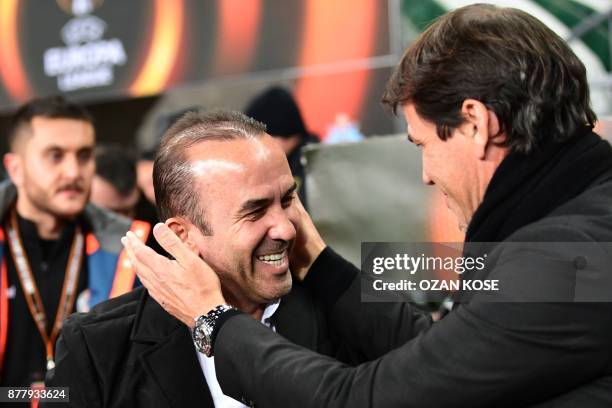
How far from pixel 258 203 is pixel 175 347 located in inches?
14.7

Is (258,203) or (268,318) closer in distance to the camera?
(258,203)

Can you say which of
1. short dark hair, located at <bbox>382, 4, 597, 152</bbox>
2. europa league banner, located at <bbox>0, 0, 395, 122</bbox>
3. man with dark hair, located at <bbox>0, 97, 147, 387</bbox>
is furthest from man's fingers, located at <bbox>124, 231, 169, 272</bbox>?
europa league banner, located at <bbox>0, 0, 395, 122</bbox>

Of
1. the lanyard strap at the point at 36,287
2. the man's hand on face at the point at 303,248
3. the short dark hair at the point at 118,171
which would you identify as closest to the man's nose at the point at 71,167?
the lanyard strap at the point at 36,287

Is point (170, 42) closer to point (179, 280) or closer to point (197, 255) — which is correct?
point (197, 255)

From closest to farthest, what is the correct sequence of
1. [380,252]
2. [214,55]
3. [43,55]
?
[380,252], [214,55], [43,55]

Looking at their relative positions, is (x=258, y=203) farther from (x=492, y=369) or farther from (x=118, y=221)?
(x=118, y=221)

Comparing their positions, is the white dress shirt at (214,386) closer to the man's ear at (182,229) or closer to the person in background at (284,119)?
the man's ear at (182,229)

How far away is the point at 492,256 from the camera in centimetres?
150

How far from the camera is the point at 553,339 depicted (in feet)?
4.51

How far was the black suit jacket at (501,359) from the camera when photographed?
1381 millimetres

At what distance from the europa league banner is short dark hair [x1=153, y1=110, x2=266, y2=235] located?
248 centimetres

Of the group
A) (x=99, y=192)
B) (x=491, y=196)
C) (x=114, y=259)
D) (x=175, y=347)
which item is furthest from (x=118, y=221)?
(x=491, y=196)

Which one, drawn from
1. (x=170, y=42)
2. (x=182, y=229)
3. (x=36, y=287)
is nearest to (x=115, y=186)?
(x=170, y=42)

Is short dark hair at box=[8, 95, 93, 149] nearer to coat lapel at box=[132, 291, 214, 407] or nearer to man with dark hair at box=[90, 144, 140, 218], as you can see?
man with dark hair at box=[90, 144, 140, 218]
